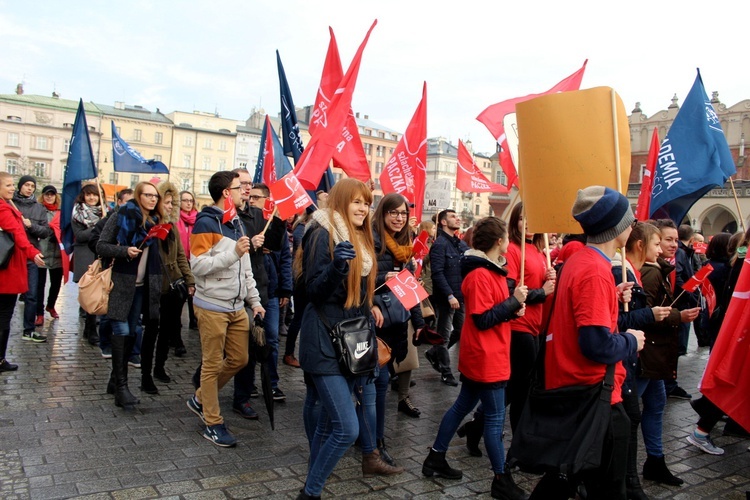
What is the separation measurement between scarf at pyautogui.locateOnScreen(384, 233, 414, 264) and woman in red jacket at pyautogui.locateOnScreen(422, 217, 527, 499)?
2.30 ft

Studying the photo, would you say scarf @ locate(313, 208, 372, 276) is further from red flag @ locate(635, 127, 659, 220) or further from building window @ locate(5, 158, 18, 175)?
building window @ locate(5, 158, 18, 175)

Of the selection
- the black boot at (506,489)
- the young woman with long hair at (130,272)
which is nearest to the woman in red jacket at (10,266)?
the young woman with long hair at (130,272)

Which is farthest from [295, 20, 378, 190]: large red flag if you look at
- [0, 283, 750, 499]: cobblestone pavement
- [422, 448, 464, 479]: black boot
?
[422, 448, 464, 479]: black boot

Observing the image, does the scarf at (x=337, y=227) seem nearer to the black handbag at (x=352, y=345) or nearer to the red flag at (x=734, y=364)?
the black handbag at (x=352, y=345)

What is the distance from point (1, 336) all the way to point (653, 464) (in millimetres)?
6442

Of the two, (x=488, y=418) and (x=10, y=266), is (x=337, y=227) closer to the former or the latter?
(x=488, y=418)

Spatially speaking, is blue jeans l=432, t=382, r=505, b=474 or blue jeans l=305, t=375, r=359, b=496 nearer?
blue jeans l=305, t=375, r=359, b=496

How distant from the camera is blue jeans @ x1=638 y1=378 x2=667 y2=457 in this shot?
15.6 feet

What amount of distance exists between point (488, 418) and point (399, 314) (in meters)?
1.09

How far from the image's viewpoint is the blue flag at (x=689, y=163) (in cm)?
717

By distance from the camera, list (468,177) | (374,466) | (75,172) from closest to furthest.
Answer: (374,466)
(75,172)
(468,177)

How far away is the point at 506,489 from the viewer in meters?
4.25

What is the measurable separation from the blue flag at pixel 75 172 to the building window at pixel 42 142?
90.5m

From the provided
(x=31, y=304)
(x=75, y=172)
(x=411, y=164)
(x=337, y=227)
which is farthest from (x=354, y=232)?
(x=75, y=172)
